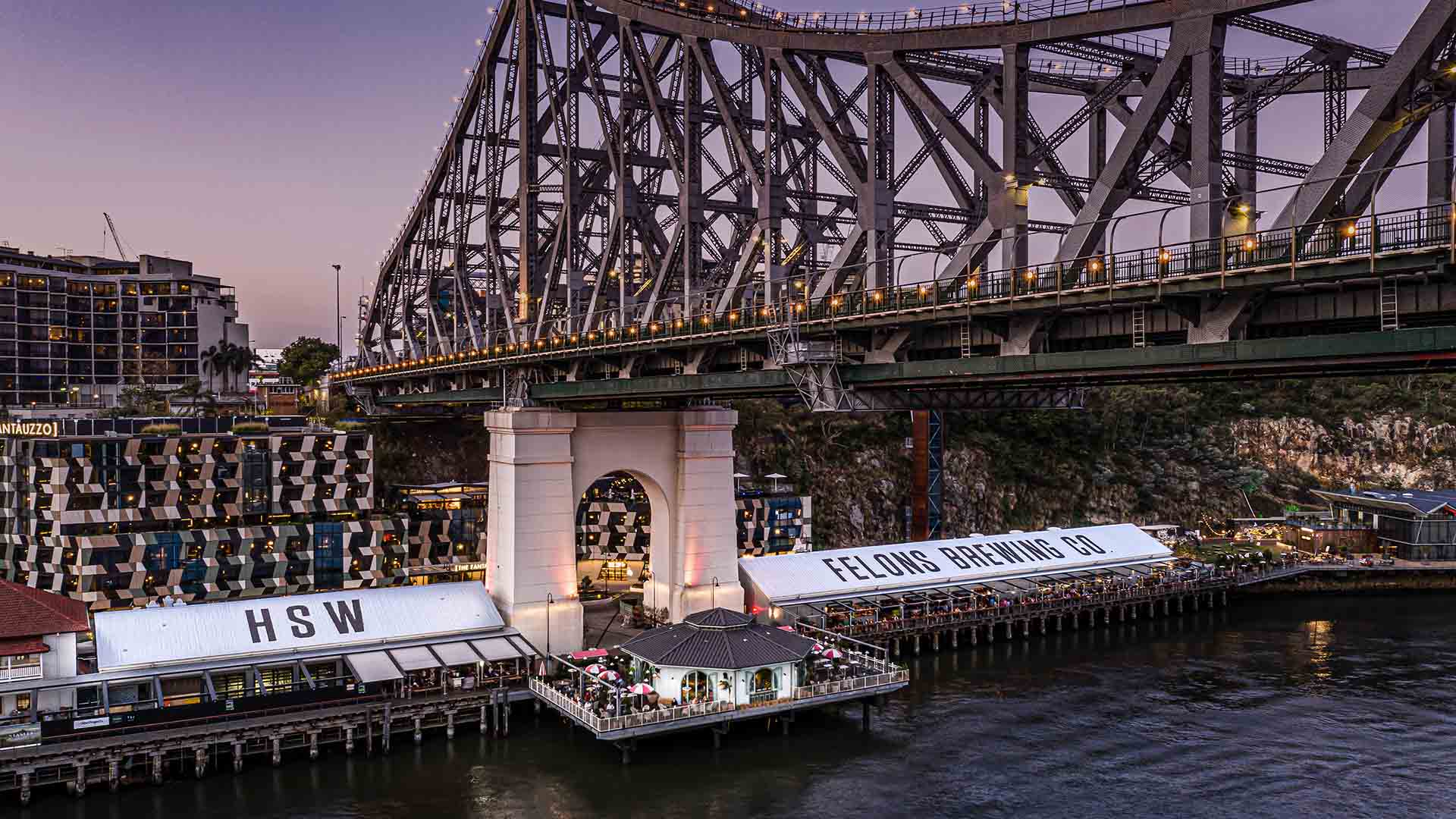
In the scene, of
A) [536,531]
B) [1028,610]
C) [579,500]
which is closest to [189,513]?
[536,531]

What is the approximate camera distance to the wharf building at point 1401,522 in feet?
298

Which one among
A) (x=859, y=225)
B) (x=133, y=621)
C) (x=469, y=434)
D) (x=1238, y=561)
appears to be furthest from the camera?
(x=469, y=434)

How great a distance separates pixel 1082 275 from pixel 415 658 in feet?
113

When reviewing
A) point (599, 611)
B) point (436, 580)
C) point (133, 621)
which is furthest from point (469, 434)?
point (133, 621)

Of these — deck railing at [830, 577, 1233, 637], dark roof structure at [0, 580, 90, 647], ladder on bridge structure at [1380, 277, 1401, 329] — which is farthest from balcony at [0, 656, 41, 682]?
ladder on bridge structure at [1380, 277, 1401, 329]

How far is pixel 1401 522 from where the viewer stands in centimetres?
9238

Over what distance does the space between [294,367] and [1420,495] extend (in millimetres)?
148057

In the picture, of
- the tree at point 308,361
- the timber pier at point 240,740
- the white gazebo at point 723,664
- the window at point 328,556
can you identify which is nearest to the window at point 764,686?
the white gazebo at point 723,664

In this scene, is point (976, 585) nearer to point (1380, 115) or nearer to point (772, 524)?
point (772, 524)

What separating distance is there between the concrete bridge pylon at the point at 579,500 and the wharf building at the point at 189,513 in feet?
59.2

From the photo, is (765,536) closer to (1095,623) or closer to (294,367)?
(1095,623)

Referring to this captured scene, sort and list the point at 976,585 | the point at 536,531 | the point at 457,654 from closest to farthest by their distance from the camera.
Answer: the point at 457,654
the point at 536,531
the point at 976,585

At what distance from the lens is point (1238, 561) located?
84812 mm

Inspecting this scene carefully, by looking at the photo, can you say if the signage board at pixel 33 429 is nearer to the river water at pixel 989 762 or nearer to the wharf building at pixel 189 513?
the wharf building at pixel 189 513
